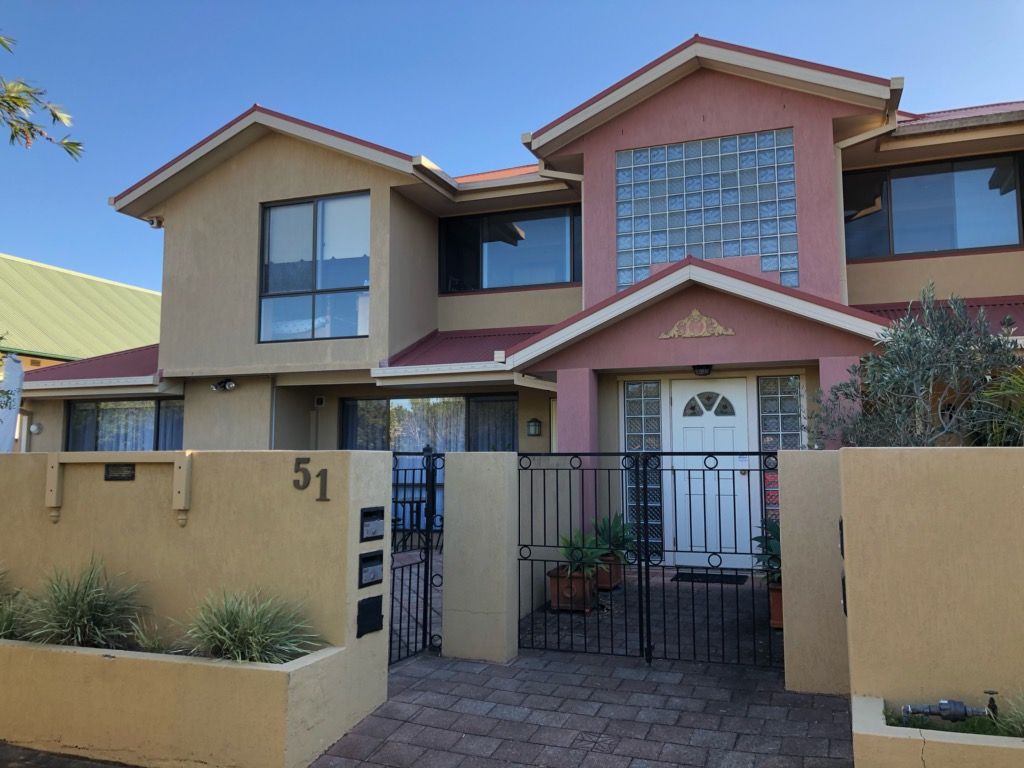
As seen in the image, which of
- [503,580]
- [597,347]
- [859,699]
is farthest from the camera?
[597,347]

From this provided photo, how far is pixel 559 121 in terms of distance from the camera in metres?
11.2

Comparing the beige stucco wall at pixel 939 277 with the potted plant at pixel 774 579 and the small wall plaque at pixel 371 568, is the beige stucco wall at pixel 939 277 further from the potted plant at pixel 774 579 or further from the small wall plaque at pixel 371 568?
the small wall plaque at pixel 371 568

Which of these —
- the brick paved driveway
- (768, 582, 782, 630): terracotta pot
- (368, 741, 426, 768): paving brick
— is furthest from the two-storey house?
(368, 741, 426, 768): paving brick

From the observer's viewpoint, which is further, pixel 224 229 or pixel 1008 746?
pixel 224 229

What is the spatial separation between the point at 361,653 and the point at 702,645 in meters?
3.19

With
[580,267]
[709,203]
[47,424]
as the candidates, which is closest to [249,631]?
[709,203]

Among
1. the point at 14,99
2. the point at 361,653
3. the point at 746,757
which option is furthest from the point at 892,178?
the point at 14,99

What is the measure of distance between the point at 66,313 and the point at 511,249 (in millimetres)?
15320

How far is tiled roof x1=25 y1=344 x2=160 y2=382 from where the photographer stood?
13.8m

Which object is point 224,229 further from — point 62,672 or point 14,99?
point 62,672

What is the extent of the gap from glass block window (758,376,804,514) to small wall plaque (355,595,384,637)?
6226 millimetres

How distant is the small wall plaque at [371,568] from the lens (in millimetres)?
5218

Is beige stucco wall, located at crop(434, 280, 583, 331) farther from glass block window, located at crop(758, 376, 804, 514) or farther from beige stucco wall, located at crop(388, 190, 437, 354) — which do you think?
glass block window, located at crop(758, 376, 804, 514)

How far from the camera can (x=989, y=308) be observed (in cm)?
995
